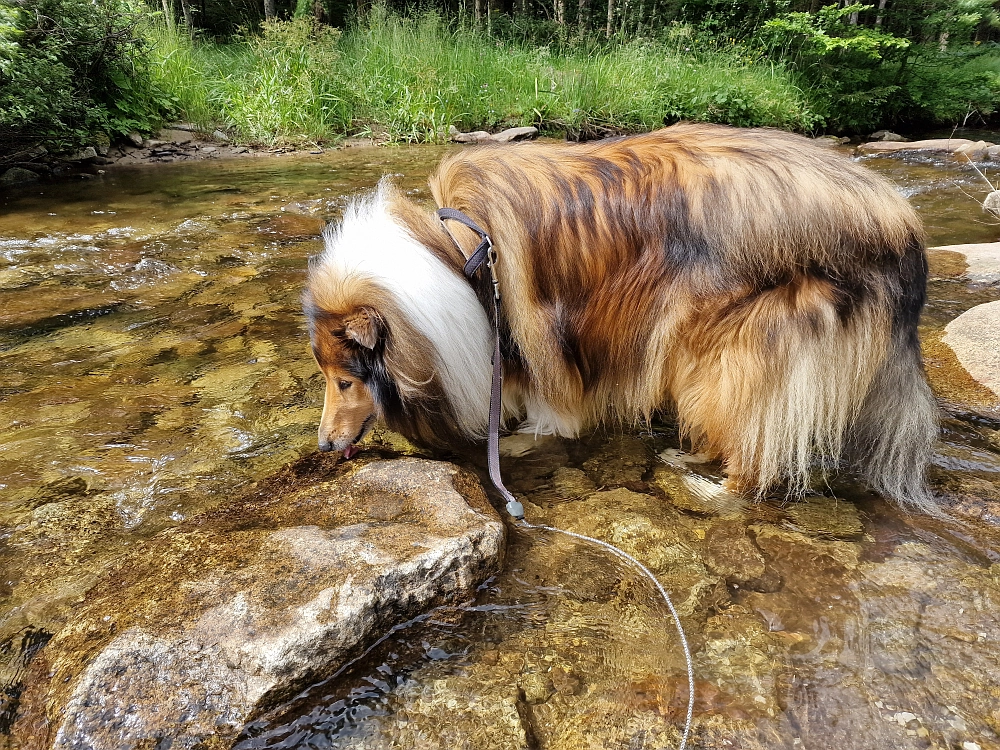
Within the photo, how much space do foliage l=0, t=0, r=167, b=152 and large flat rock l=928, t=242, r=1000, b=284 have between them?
24.6 feet

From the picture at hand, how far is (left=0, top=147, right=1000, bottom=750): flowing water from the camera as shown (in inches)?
65.5

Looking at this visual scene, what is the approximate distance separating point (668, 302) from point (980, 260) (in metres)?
3.54

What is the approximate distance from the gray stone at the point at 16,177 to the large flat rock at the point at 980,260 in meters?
9.08

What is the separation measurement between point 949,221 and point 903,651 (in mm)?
5767

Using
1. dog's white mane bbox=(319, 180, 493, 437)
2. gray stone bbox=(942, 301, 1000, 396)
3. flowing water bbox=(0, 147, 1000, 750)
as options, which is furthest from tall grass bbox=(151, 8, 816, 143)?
dog's white mane bbox=(319, 180, 493, 437)

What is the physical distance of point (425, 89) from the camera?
405 inches

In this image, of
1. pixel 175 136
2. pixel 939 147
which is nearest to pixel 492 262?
pixel 175 136

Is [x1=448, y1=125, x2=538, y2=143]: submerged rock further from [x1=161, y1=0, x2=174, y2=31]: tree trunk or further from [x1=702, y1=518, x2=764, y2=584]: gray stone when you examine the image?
[x1=702, y1=518, x2=764, y2=584]: gray stone

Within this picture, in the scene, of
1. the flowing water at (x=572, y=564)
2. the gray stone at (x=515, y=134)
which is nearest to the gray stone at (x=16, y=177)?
the flowing water at (x=572, y=564)

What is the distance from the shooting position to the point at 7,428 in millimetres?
2838

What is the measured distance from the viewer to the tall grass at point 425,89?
9625mm

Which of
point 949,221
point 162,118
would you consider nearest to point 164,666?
point 949,221

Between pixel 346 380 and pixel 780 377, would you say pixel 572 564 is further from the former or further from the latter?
pixel 346 380

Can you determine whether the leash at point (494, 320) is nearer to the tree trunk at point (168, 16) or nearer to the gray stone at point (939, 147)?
the gray stone at point (939, 147)
